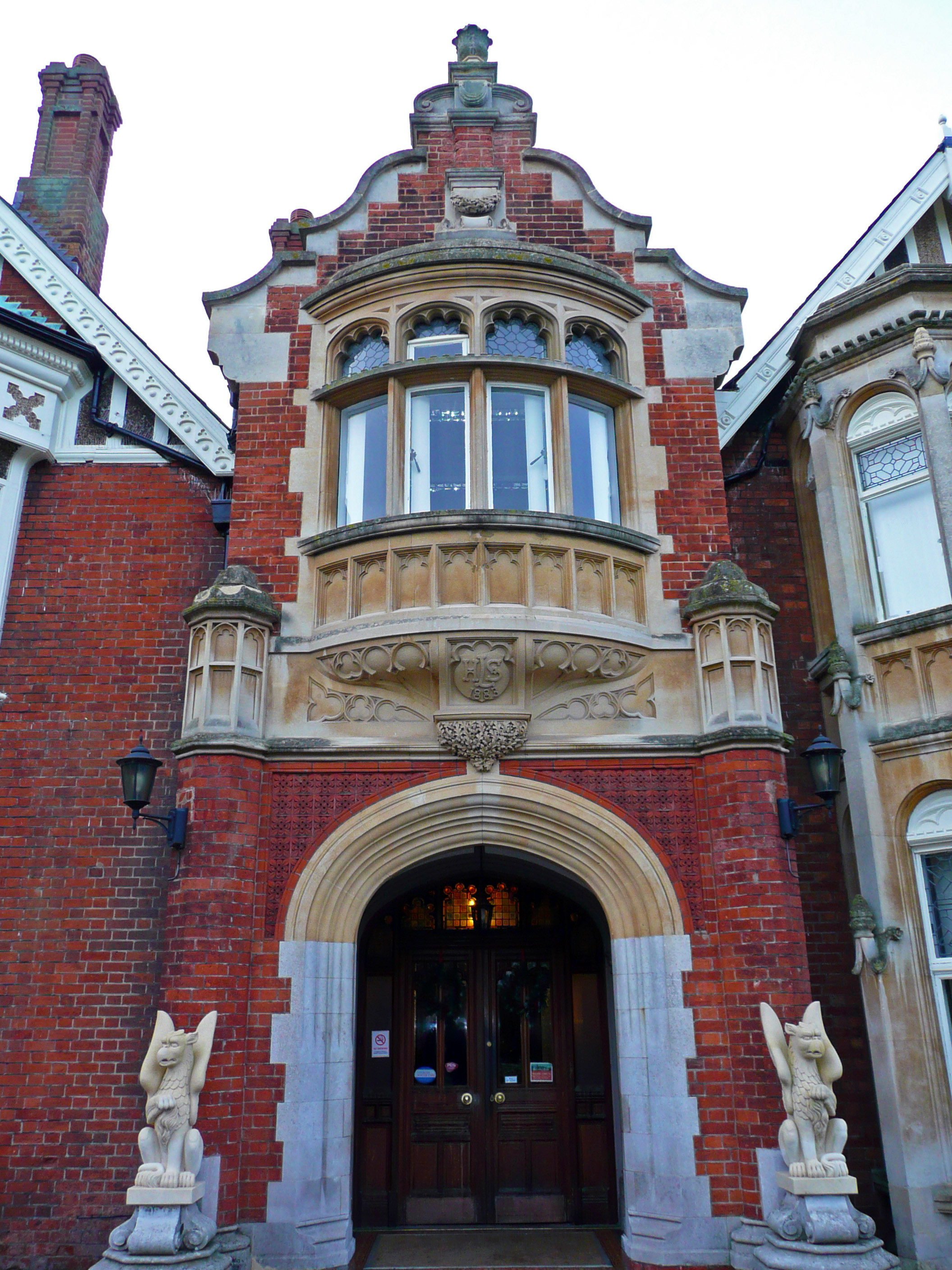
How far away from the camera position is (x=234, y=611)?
327 inches

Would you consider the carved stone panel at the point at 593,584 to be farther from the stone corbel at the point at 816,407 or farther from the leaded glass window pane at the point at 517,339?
the stone corbel at the point at 816,407

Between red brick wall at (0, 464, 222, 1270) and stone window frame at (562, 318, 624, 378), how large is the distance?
13.5 feet

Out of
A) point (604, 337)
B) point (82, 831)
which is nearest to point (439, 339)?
point (604, 337)

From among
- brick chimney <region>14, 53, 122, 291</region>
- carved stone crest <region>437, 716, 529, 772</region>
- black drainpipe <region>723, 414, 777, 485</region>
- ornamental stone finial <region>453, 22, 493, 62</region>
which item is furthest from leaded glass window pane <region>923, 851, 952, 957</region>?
brick chimney <region>14, 53, 122, 291</region>

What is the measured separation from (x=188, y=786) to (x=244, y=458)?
325 cm

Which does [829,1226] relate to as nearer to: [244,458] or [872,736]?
[872,736]

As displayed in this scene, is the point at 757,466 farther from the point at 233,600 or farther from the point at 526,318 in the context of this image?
the point at 233,600

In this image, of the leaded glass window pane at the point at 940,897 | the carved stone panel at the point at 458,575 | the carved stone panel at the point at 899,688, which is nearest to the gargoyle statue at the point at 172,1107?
the carved stone panel at the point at 458,575

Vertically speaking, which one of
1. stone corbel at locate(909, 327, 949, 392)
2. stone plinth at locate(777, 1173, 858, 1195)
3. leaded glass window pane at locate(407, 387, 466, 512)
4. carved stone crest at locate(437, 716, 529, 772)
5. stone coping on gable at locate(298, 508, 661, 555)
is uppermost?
stone corbel at locate(909, 327, 949, 392)

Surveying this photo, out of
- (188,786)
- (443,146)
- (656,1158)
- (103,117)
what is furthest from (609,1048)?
(103,117)

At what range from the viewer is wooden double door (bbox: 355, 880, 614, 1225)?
9438 mm

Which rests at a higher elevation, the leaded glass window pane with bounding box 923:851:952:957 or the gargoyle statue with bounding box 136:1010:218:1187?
the leaded glass window pane with bounding box 923:851:952:957

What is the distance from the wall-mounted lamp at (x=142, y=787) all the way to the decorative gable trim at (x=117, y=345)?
333cm

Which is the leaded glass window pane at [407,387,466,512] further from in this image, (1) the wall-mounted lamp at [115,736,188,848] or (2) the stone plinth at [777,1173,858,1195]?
(2) the stone plinth at [777,1173,858,1195]
